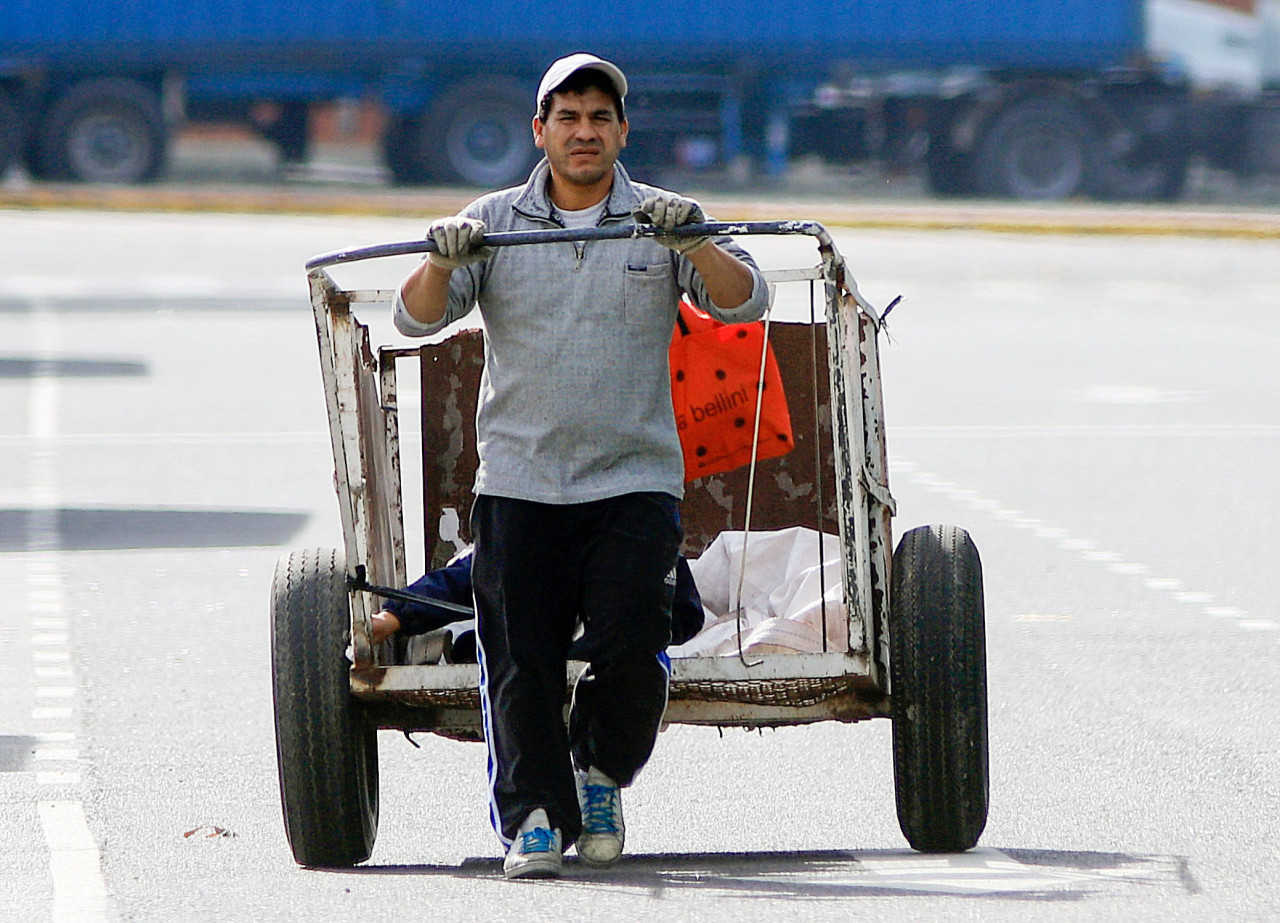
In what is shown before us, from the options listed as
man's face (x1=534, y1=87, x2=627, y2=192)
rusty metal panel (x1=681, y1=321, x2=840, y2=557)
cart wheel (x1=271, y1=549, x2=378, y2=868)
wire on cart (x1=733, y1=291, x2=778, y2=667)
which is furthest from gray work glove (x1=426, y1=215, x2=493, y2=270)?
rusty metal panel (x1=681, y1=321, x2=840, y2=557)

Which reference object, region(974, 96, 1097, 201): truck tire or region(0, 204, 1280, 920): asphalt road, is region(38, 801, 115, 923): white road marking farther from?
region(974, 96, 1097, 201): truck tire

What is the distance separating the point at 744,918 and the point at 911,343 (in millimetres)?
14996

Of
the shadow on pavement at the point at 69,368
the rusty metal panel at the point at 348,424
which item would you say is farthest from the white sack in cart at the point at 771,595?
the shadow on pavement at the point at 69,368

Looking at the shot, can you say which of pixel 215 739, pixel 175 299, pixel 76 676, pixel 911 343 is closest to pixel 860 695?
pixel 215 739

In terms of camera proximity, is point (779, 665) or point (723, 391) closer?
point (779, 665)

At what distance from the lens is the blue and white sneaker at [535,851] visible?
4.98 m

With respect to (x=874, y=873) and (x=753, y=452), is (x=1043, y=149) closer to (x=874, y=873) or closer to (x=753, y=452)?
(x=753, y=452)

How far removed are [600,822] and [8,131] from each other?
32816 millimetres

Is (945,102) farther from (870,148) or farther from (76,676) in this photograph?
(76,676)

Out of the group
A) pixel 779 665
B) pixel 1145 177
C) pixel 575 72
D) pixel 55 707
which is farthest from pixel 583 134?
pixel 1145 177

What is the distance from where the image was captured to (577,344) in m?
4.89

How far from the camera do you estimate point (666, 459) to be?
4.99 metres

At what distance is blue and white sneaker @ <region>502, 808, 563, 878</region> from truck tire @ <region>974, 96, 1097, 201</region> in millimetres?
32320

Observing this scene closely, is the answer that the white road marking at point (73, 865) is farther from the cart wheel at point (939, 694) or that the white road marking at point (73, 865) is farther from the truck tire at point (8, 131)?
the truck tire at point (8, 131)
